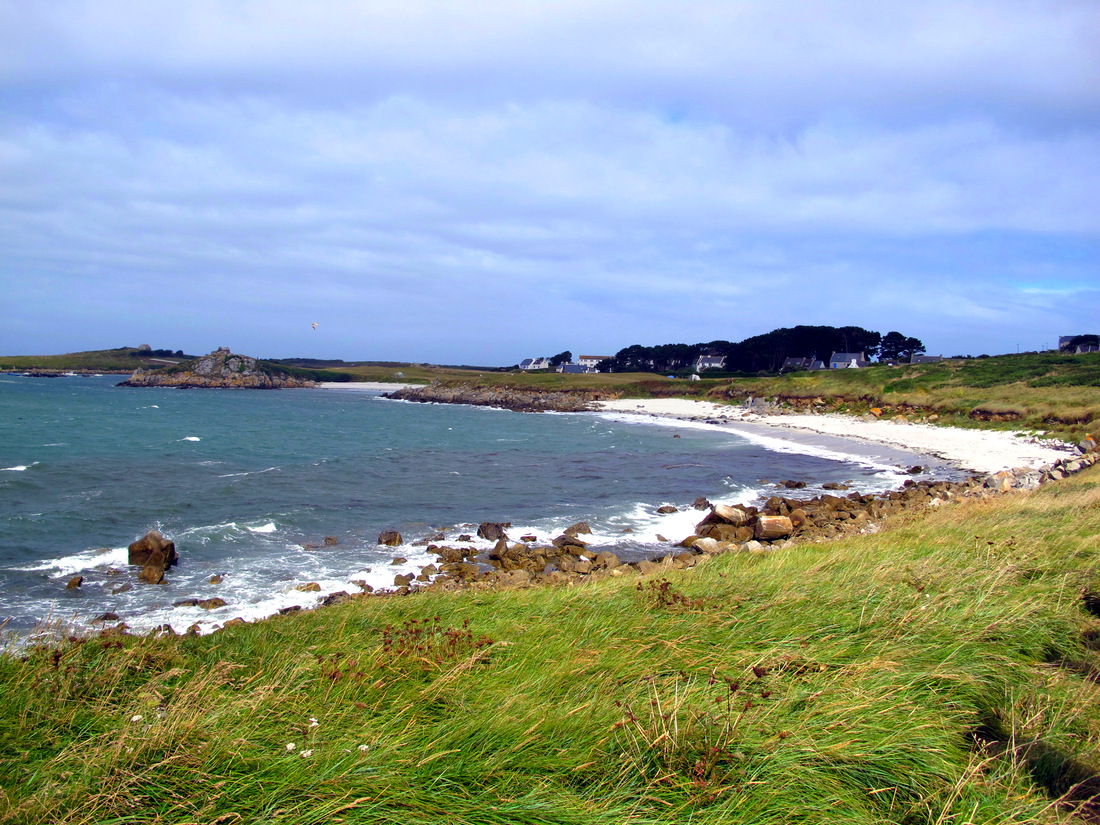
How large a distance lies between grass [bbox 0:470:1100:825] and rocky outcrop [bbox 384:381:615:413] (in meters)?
74.8

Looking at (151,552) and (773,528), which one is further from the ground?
(773,528)

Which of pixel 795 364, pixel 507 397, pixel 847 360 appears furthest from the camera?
pixel 795 364

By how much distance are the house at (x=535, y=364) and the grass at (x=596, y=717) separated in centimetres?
16136

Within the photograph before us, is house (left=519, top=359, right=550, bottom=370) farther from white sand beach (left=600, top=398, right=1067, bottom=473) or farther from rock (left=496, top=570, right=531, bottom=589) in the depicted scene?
rock (left=496, top=570, right=531, bottom=589)

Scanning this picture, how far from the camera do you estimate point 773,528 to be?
16719 mm

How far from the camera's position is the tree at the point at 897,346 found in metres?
109

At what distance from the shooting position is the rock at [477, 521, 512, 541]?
18277 mm

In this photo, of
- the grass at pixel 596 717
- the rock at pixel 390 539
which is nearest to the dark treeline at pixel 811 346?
the rock at pixel 390 539

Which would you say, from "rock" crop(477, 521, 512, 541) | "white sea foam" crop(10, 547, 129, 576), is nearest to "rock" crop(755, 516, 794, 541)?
"rock" crop(477, 521, 512, 541)

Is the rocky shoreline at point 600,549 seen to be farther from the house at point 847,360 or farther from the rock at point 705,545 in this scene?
the house at point 847,360

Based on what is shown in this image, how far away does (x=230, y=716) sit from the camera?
3617mm

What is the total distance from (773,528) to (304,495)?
55.4 feet

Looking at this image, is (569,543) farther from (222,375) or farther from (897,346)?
(222,375)

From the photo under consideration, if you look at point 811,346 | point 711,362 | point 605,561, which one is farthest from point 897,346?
point 605,561
